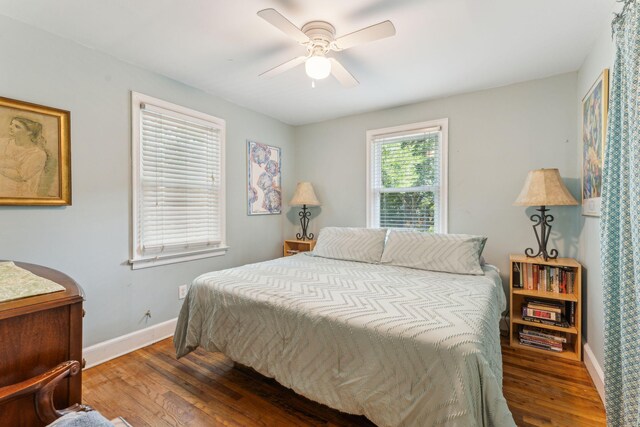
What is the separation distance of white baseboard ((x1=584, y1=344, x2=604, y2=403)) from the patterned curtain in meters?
0.61

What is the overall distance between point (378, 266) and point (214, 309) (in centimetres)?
140

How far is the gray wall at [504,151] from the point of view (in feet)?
8.43

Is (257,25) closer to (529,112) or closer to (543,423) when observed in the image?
(529,112)

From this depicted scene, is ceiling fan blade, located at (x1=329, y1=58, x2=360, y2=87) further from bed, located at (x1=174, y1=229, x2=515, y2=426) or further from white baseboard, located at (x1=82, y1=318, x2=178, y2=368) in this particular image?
white baseboard, located at (x1=82, y1=318, x2=178, y2=368)

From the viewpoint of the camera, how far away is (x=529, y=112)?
2699 mm

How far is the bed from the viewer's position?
120 cm

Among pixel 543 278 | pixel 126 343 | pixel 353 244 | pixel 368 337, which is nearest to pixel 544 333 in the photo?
pixel 543 278

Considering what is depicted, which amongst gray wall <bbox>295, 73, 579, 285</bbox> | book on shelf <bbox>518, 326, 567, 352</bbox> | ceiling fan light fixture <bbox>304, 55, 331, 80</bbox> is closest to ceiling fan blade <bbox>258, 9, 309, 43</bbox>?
ceiling fan light fixture <bbox>304, 55, 331, 80</bbox>

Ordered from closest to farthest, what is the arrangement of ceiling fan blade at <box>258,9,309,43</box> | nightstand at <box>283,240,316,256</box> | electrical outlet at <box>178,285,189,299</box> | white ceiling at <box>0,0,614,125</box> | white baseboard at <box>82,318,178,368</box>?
ceiling fan blade at <box>258,9,309,43</box>, white ceiling at <box>0,0,614,125</box>, white baseboard at <box>82,318,178,368</box>, electrical outlet at <box>178,285,189,299</box>, nightstand at <box>283,240,316,256</box>

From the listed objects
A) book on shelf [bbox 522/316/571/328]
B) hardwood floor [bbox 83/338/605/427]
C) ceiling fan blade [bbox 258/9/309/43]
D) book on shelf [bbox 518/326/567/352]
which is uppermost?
ceiling fan blade [bbox 258/9/309/43]

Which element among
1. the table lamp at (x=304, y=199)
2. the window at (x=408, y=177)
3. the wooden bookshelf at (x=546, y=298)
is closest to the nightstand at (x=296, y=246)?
the table lamp at (x=304, y=199)

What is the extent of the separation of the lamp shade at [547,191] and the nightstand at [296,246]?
2.21 m

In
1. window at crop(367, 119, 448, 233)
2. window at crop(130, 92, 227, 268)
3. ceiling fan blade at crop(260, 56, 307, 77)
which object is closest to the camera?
ceiling fan blade at crop(260, 56, 307, 77)

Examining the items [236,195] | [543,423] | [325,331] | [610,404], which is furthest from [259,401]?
[236,195]
